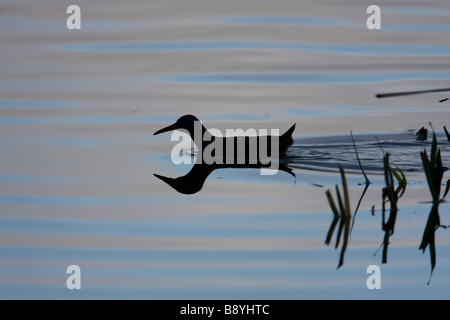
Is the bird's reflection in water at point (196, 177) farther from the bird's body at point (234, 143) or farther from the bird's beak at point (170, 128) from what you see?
the bird's beak at point (170, 128)

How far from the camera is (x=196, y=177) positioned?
33.6 ft

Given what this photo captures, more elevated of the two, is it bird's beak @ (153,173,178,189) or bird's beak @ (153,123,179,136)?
bird's beak @ (153,123,179,136)

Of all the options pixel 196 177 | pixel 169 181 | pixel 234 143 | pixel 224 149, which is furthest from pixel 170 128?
pixel 169 181

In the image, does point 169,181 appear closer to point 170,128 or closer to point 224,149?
point 224,149

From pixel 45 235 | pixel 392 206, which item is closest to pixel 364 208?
pixel 392 206

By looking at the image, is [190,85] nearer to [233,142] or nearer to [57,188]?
[233,142]

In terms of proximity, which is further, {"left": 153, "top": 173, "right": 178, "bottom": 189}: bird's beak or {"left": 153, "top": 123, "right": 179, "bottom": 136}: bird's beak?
{"left": 153, "top": 123, "right": 179, "bottom": 136}: bird's beak

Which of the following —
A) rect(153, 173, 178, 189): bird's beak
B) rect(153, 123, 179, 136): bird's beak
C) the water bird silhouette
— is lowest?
rect(153, 173, 178, 189): bird's beak

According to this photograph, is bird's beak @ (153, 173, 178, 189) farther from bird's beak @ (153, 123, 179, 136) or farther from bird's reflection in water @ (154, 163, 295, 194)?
bird's beak @ (153, 123, 179, 136)

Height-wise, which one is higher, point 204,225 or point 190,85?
point 190,85

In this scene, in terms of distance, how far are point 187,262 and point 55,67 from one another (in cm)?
954

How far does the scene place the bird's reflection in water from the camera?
31.3ft

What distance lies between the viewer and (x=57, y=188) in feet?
30.4

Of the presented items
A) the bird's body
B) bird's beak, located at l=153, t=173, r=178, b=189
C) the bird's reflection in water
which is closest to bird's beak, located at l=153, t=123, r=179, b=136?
the bird's body
